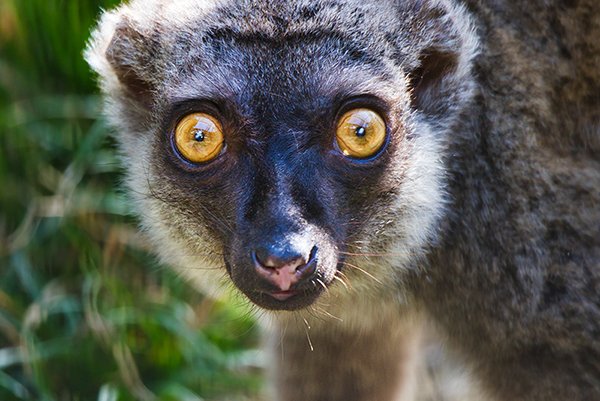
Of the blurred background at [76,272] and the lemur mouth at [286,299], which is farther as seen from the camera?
the blurred background at [76,272]

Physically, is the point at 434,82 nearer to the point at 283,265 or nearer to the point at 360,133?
the point at 360,133

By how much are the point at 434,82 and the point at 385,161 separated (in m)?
0.52

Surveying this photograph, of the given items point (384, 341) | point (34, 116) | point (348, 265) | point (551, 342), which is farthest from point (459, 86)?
point (34, 116)

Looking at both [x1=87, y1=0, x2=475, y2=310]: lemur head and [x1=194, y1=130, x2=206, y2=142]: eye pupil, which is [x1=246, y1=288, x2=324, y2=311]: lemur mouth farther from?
[x1=194, y1=130, x2=206, y2=142]: eye pupil

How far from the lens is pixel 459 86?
4312mm

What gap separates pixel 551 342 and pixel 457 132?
1.05m

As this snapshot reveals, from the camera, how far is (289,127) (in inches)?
152

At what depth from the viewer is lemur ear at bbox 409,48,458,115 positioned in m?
4.28

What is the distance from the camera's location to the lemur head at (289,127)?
383 cm

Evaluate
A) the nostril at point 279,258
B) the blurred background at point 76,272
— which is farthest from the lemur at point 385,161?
the blurred background at point 76,272

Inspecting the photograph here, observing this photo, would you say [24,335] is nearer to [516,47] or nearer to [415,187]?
[415,187]

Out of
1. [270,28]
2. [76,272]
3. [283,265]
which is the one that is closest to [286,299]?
[283,265]

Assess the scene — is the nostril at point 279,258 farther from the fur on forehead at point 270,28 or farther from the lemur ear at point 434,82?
the lemur ear at point 434,82

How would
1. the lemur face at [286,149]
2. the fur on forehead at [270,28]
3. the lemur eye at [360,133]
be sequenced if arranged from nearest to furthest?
the lemur face at [286,149] → the lemur eye at [360,133] → the fur on forehead at [270,28]
